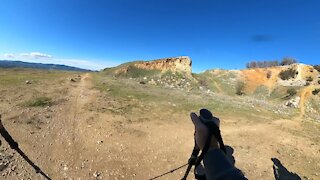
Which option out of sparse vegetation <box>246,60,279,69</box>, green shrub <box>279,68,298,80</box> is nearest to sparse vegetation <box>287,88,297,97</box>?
green shrub <box>279,68,298,80</box>

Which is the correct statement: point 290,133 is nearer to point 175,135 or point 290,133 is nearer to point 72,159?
point 175,135

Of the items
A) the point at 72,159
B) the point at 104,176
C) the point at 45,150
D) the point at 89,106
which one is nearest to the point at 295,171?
the point at 104,176

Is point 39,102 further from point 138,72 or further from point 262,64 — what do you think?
point 262,64

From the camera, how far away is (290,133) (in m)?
21.7

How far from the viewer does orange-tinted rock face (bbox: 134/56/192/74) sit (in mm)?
60938

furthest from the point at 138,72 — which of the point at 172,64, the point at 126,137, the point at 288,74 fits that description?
the point at 126,137

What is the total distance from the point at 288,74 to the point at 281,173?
5320cm

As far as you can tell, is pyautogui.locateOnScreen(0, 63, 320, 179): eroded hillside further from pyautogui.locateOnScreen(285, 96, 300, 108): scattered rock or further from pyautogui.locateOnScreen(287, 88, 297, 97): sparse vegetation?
pyautogui.locateOnScreen(287, 88, 297, 97): sparse vegetation

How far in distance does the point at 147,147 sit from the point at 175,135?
3.13 metres

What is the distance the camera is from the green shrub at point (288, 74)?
60844mm

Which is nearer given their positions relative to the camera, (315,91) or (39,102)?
(39,102)

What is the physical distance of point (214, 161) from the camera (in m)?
1.51

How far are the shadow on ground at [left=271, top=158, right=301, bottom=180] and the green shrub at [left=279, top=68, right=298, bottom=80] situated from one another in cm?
5122

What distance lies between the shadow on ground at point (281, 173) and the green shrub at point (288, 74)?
51221 mm
